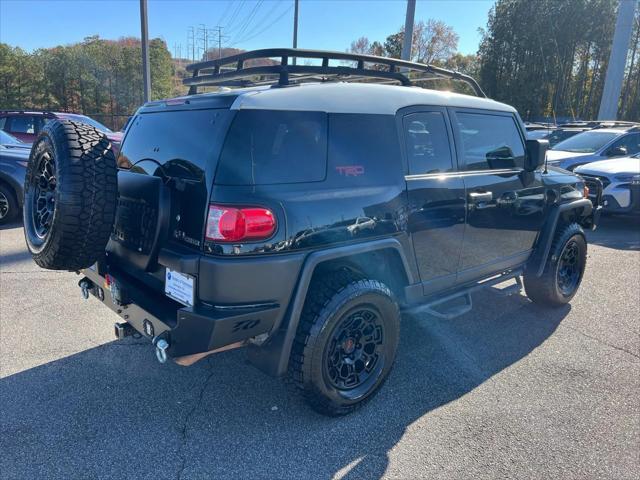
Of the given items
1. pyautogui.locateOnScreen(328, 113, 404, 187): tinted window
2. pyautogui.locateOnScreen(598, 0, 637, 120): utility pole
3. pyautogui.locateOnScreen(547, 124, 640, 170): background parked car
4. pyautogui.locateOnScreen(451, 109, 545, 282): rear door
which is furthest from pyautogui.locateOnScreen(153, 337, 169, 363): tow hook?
pyautogui.locateOnScreen(598, 0, 637, 120): utility pole

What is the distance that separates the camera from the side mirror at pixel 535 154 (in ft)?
13.5

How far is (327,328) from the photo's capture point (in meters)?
2.69

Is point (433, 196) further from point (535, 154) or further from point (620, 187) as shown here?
point (620, 187)

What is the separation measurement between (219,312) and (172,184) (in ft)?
2.52

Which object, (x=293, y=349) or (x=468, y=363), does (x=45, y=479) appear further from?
(x=468, y=363)

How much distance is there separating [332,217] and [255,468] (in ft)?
4.60

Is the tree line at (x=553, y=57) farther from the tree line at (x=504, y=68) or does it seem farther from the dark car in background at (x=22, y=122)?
the dark car in background at (x=22, y=122)

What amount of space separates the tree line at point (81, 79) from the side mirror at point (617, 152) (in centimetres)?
2264

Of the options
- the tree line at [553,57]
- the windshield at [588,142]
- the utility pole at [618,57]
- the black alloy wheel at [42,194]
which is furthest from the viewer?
→ the tree line at [553,57]

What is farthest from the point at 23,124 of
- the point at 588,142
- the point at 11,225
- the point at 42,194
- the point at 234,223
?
the point at 588,142

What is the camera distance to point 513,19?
120 feet

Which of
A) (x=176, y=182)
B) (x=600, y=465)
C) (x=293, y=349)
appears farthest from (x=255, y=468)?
(x=600, y=465)

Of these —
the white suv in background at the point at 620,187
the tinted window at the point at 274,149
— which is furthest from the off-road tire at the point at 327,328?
the white suv in background at the point at 620,187

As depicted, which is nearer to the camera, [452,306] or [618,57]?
[452,306]
